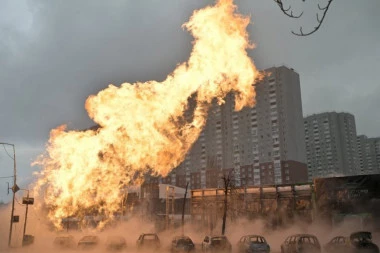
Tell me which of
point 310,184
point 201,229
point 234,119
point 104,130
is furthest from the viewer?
point 234,119

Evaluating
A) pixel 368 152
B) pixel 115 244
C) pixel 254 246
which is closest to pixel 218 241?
pixel 254 246

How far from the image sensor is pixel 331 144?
13700 centimetres

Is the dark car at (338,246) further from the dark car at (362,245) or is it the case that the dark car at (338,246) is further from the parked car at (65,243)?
the parked car at (65,243)

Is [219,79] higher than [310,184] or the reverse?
higher

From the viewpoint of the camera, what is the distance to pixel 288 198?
50.4 metres

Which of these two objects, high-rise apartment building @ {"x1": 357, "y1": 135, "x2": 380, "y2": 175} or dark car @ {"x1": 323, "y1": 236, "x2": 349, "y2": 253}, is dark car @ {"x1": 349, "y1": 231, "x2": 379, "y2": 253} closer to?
dark car @ {"x1": 323, "y1": 236, "x2": 349, "y2": 253}

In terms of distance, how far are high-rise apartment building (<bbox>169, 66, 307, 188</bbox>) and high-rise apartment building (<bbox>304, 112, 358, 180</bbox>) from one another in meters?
37.5

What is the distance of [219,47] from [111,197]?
22.8 meters

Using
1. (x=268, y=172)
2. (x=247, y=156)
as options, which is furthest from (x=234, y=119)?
(x=268, y=172)

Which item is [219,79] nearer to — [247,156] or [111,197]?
[111,197]

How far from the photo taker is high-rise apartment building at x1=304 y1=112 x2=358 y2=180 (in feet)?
432

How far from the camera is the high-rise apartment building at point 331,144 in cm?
13175

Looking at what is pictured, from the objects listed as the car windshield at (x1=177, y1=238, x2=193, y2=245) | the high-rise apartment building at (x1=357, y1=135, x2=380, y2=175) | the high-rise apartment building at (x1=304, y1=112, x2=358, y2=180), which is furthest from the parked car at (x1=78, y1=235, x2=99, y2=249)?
the high-rise apartment building at (x1=357, y1=135, x2=380, y2=175)

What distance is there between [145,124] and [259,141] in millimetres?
72322
